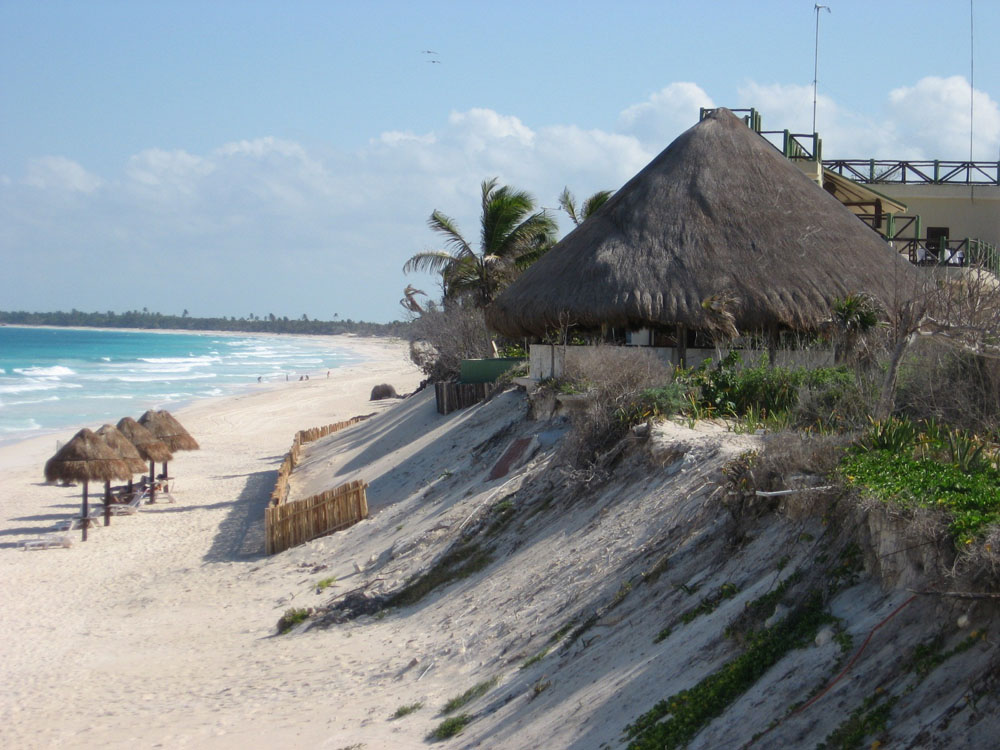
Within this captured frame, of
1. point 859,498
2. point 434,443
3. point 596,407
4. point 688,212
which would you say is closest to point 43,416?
point 434,443

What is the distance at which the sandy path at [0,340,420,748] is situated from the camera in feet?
30.4

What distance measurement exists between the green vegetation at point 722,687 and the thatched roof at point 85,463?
1538 centimetres

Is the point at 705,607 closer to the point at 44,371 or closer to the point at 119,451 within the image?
the point at 119,451

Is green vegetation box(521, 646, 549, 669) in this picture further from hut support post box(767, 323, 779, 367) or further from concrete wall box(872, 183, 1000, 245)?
concrete wall box(872, 183, 1000, 245)

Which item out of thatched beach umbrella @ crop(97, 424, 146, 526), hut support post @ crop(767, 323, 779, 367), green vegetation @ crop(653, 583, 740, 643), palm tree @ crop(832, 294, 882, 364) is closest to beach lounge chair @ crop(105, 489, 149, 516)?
thatched beach umbrella @ crop(97, 424, 146, 526)

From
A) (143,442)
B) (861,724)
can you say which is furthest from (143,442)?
(861,724)

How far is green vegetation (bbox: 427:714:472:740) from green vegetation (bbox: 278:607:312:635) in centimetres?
440

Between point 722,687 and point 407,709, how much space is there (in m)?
3.14

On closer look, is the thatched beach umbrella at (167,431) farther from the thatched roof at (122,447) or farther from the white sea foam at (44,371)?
the white sea foam at (44,371)

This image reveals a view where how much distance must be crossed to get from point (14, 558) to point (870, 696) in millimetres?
16202

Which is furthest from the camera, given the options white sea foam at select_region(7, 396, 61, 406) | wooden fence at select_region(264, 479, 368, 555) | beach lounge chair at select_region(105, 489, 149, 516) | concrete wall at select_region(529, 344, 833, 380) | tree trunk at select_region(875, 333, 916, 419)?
white sea foam at select_region(7, 396, 61, 406)

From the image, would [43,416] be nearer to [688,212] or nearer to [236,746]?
[688,212]

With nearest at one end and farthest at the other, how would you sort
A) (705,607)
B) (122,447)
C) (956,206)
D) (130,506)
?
1. (705,607)
2. (122,447)
3. (130,506)
4. (956,206)

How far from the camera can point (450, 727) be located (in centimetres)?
752
